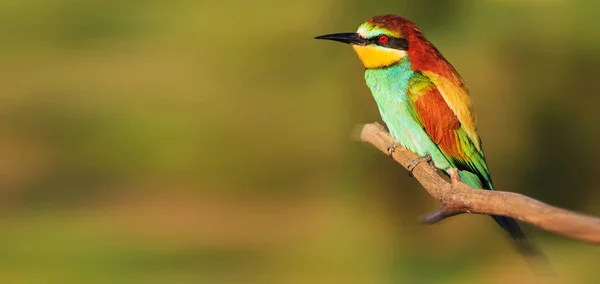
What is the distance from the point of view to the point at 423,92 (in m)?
1.59

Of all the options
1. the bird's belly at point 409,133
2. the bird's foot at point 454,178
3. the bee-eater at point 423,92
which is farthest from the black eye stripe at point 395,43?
the bird's foot at point 454,178

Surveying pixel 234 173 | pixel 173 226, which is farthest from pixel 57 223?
pixel 234 173

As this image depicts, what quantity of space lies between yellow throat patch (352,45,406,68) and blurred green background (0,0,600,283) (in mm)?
2221

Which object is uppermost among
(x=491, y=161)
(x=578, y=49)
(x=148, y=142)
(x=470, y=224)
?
(x=148, y=142)

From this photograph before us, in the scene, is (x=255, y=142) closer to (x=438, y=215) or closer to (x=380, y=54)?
(x=380, y=54)

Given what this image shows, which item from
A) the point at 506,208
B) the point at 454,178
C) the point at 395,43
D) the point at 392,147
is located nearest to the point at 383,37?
the point at 395,43

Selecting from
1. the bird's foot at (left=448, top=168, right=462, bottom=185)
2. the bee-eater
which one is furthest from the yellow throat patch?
the bird's foot at (left=448, top=168, right=462, bottom=185)

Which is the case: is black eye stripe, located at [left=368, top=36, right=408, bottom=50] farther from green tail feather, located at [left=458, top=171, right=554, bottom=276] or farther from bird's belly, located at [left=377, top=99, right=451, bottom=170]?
green tail feather, located at [left=458, top=171, right=554, bottom=276]

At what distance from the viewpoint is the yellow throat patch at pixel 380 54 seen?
1.56m

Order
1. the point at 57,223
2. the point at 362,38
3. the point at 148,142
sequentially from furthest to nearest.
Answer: the point at 148,142 < the point at 57,223 < the point at 362,38

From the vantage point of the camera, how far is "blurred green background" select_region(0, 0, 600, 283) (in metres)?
4.34

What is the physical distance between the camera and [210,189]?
225 inches

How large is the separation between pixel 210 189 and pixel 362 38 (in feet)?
14.0

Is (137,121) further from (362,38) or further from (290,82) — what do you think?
(362,38)
